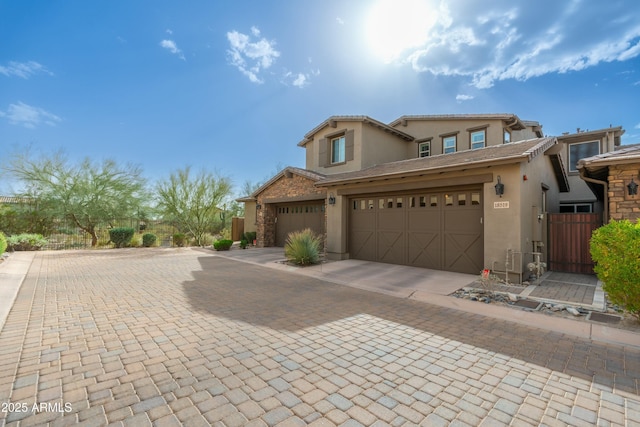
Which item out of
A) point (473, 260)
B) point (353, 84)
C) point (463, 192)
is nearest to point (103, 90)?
point (353, 84)

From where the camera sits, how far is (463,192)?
806 centimetres

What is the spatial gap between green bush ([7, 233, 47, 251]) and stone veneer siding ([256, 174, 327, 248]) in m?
11.8

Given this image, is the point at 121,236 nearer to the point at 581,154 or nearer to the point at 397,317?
the point at 397,317

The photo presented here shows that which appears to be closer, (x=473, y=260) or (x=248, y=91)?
(x=473, y=260)

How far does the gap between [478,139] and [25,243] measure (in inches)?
958

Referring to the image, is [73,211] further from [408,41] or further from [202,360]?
[408,41]

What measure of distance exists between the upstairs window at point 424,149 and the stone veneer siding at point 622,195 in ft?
29.0

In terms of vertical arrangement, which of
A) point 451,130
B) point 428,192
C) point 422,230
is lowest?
point 422,230

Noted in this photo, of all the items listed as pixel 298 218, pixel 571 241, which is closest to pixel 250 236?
pixel 298 218

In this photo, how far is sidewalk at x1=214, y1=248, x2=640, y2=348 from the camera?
13.3 ft

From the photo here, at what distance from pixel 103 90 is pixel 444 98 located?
1819cm

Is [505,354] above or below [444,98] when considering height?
below

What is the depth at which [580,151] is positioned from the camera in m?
15.4

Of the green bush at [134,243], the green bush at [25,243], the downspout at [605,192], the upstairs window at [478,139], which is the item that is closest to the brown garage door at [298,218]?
the upstairs window at [478,139]
